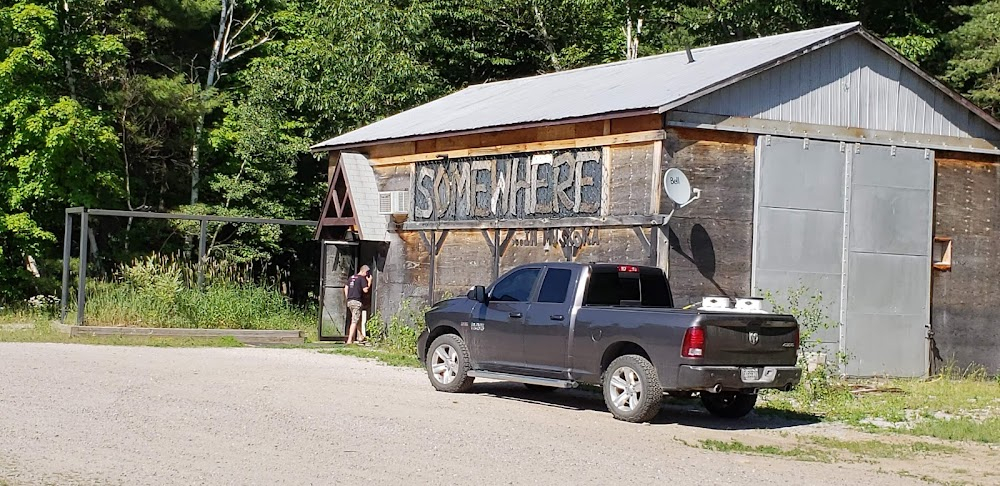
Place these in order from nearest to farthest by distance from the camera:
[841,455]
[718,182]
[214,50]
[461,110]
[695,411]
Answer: [841,455] < [695,411] < [718,182] < [461,110] < [214,50]

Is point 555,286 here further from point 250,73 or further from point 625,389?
point 250,73

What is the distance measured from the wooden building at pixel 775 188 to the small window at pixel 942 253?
0.11 ft

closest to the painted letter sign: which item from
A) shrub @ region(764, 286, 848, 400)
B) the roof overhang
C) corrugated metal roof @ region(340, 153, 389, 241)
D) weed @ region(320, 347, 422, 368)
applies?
the roof overhang

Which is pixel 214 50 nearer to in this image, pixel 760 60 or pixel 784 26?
pixel 784 26

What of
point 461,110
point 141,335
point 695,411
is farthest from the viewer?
point 461,110

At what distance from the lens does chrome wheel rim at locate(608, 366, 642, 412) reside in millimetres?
14711

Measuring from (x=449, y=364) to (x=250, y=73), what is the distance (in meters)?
24.2

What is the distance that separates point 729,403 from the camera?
15.8 metres

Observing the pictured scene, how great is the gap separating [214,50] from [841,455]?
3227 cm

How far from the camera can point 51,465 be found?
399 inches

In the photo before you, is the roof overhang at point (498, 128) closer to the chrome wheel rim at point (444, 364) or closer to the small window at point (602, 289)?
the small window at point (602, 289)

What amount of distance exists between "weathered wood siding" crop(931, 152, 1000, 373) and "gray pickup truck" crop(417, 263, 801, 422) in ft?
25.4

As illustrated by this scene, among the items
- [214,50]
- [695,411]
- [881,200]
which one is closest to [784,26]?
[881,200]

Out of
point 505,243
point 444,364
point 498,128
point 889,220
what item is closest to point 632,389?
point 444,364
